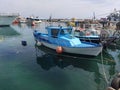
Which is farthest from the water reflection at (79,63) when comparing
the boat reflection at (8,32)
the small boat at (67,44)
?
the boat reflection at (8,32)

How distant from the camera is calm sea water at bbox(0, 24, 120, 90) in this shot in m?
12.8

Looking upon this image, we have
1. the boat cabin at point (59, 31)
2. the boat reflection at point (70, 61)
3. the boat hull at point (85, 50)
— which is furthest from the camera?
the boat cabin at point (59, 31)

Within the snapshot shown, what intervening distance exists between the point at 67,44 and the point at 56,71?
18.1ft

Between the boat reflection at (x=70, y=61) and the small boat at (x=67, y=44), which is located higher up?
the small boat at (x=67, y=44)

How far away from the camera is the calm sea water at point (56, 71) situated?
12828 millimetres

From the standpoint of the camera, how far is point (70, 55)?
2086 cm

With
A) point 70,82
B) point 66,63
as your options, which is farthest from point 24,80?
point 66,63

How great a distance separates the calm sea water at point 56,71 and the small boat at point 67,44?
75 cm

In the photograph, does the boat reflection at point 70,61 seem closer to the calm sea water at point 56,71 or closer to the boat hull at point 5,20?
the calm sea water at point 56,71

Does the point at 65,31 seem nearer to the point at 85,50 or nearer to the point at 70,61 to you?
the point at 85,50

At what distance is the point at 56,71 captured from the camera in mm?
15961

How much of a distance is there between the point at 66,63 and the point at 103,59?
4.38m

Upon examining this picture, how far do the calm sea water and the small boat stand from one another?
2.44 ft

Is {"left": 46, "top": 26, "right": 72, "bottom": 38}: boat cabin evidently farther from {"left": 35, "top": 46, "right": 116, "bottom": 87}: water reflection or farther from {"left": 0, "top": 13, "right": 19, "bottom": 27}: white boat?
{"left": 0, "top": 13, "right": 19, "bottom": 27}: white boat
